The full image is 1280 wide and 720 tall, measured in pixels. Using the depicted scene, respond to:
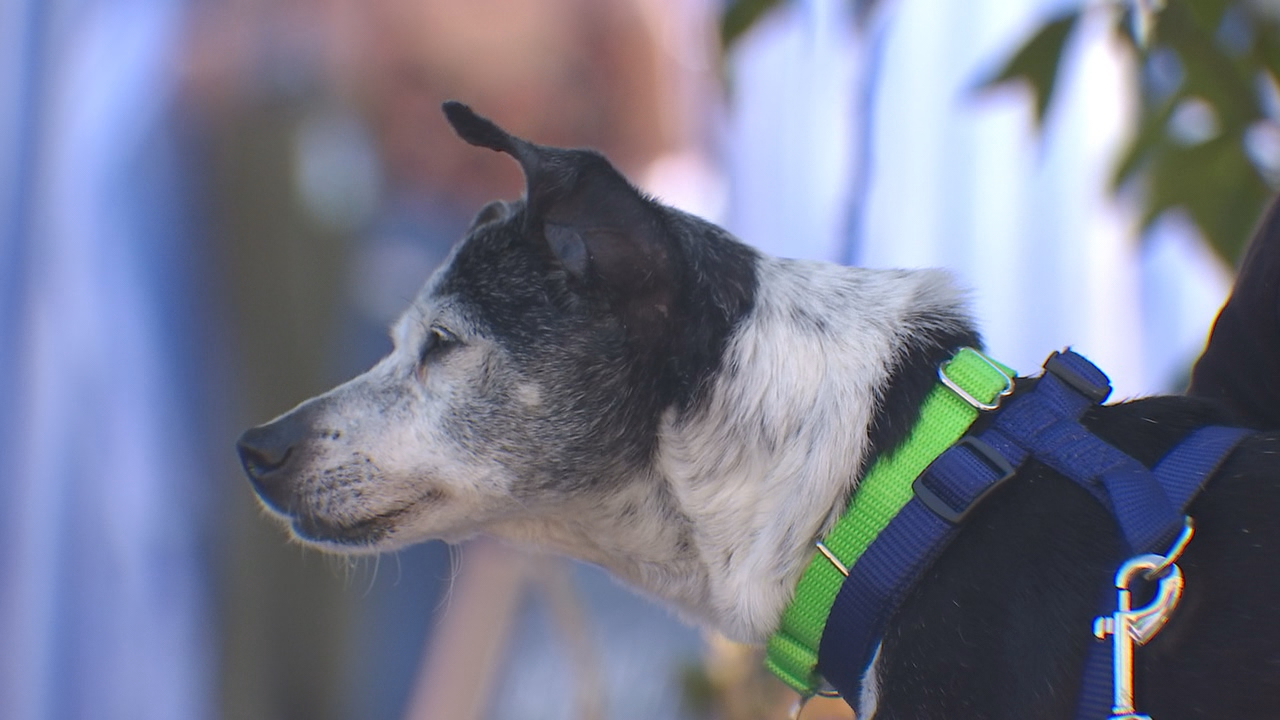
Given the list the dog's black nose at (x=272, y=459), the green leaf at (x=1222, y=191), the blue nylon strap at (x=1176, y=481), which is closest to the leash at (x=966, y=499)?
the blue nylon strap at (x=1176, y=481)

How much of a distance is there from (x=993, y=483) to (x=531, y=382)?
595mm

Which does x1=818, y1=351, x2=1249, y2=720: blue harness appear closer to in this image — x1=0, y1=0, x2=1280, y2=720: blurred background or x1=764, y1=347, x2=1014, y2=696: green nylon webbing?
x1=764, y1=347, x2=1014, y2=696: green nylon webbing

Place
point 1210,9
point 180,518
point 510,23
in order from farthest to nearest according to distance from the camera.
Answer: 1. point 510,23
2. point 180,518
3. point 1210,9

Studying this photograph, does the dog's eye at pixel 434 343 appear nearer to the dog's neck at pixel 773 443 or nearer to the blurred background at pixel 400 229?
the dog's neck at pixel 773 443

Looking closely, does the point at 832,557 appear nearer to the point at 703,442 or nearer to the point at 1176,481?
the point at 703,442

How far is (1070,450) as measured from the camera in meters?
0.99

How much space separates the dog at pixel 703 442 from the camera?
95 centimetres

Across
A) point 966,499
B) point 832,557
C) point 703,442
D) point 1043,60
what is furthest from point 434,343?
point 1043,60

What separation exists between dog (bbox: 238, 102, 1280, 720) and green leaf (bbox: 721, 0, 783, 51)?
595mm

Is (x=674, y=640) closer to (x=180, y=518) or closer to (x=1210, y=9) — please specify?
(x=180, y=518)

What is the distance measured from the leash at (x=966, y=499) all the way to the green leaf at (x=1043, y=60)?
85cm

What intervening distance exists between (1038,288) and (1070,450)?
78.3 inches

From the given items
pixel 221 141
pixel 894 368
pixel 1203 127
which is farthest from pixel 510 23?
pixel 894 368

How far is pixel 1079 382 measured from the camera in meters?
1.06
